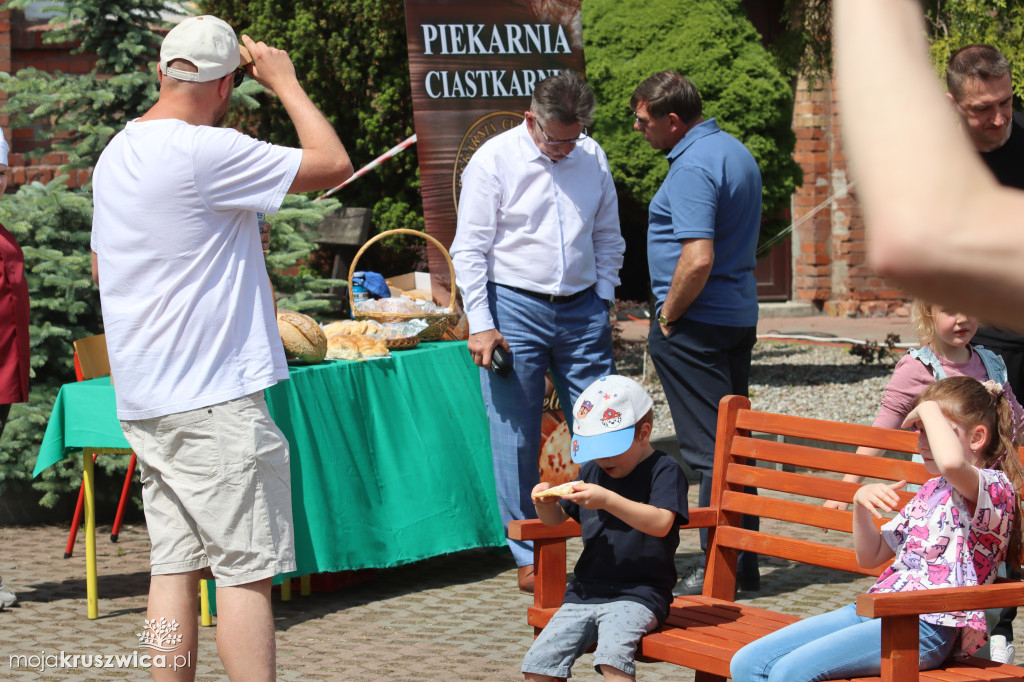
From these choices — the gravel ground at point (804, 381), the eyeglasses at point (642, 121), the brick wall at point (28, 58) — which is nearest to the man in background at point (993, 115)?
the eyeglasses at point (642, 121)

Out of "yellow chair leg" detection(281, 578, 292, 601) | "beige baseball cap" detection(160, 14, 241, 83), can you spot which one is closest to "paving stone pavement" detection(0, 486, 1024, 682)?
"yellow chair leg" detection(281, 578, 292, 601)

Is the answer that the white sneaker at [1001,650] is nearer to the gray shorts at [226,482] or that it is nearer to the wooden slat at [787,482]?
the wooden slat at [787,482]

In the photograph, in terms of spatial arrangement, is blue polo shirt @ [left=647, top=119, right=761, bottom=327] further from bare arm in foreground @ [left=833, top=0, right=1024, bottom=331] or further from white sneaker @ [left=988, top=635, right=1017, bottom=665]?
bare arm in foreground @ [left=833, top=0, right=1024, bottom=331]

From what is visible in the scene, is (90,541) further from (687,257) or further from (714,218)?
(714,218)

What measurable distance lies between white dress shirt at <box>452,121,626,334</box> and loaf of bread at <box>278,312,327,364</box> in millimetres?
643

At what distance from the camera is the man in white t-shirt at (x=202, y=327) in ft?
9.48

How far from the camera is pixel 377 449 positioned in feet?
16.3

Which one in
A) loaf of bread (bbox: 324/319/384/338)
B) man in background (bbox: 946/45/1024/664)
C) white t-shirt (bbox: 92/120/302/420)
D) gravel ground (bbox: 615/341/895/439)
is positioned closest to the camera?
white t-shirt (bbox: 92/120/302/420)

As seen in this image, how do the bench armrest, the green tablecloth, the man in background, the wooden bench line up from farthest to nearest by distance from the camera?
1. the green tablecloth
2. the man in background
3. the wooden bench
4. the bench armrest

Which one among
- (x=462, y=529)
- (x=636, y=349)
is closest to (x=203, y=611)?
(x=462, y=529)

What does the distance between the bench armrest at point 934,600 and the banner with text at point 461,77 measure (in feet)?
13.7

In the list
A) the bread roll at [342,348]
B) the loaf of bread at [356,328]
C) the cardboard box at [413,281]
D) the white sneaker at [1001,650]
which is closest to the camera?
the white sneaker at [1001,650]

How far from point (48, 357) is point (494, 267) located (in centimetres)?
301

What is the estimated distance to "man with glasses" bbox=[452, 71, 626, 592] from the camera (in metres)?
4.76
